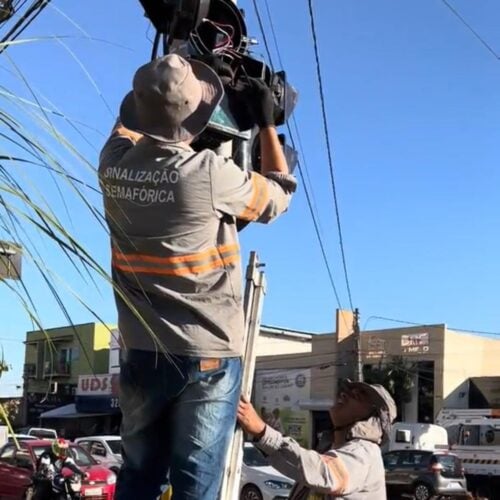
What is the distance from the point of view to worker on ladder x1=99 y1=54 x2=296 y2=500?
2.28 meters

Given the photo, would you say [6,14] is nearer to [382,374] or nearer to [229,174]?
[229,174]

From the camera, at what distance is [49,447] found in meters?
16.2

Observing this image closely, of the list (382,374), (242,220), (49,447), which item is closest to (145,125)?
(242,220)

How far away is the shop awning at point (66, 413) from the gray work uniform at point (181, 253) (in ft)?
155

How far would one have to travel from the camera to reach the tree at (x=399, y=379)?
3675cm

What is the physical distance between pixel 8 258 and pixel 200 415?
922 mm

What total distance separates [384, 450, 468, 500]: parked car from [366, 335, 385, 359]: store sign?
1445 cm

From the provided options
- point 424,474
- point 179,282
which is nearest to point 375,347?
point 424,474

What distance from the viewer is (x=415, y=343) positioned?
38188mm

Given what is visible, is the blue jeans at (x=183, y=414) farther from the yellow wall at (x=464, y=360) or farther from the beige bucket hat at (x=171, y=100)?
the yellow wall at (x=464, y=360)

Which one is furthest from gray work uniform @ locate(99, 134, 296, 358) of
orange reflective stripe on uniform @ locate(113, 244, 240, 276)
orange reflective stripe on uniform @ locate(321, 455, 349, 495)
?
orange reflective stripe on uniform @ locate(321, 455, 349, 495)

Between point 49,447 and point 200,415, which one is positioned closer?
point 200,415

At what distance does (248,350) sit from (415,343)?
119 feet

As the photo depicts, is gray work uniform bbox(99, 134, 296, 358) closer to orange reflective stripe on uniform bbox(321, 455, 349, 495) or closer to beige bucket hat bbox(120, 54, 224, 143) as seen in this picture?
beige bucket hat bbox(120, 54, 224, 143)
